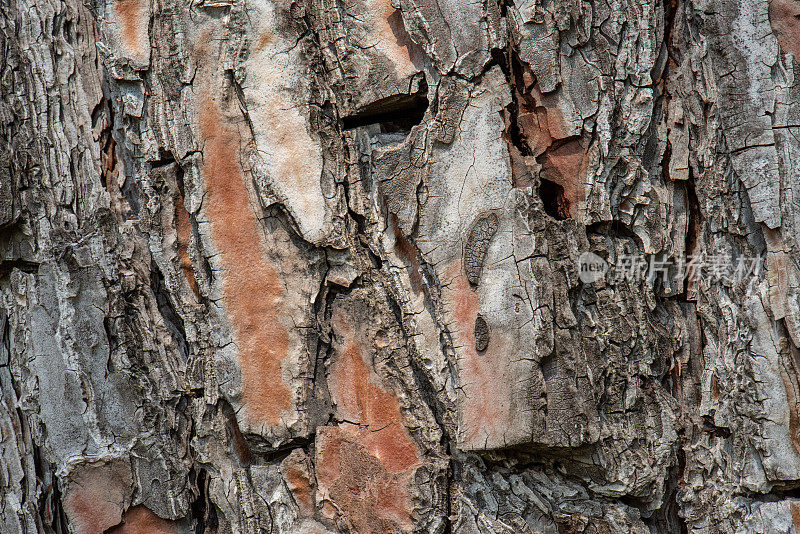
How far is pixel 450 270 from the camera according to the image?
1.34m

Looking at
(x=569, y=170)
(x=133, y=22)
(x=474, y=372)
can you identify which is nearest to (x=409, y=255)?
(x=474, y=372)

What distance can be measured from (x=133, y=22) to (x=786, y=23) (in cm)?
153

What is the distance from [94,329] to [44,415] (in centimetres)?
25

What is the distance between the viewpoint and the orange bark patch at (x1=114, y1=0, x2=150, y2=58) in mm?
1407

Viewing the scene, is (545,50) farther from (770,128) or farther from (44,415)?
(44,415)

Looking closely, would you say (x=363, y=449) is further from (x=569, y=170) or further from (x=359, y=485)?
(x=569, y=170)

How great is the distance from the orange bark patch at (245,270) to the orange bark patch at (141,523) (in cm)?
39

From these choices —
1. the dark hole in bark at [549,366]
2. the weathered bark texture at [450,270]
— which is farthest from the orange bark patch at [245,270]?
the dark hole in bark at [549,366]

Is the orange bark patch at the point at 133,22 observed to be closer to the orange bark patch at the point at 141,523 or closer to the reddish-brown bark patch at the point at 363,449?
the reddish-brown bark patch at the point at 363,449

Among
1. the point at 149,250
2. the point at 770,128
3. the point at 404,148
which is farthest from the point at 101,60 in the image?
the point at 770,128

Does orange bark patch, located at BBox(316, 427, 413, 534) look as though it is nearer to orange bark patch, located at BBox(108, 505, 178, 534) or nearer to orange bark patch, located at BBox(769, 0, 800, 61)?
orange bark patch, located at BBox(108, 505, 178, 534)

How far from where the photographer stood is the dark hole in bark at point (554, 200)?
137 centimetres

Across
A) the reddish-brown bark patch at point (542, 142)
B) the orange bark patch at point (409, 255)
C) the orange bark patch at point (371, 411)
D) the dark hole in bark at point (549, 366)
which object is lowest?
the orange bark patch at point (371, 411)

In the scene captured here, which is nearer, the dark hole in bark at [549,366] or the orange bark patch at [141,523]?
the dark hole in bark at [549,366]
